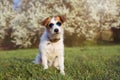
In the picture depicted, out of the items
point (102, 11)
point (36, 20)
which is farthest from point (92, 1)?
point (36, 20)

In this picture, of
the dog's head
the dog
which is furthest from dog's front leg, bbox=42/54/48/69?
the dog's head

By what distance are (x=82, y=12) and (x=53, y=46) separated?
883 centimetres

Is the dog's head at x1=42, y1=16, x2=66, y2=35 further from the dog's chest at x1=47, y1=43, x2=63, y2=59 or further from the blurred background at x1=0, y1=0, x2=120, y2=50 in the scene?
the blurred background at x1=0, y1=0, x2=120, y2=50

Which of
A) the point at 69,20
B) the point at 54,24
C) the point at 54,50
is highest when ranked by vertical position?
the point at 54,24

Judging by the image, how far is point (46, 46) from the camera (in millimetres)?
5590

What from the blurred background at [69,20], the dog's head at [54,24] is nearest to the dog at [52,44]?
the dog's head at [54,24]

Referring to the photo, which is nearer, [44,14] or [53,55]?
[53,55]

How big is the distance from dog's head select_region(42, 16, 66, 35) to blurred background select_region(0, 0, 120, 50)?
25.9ft

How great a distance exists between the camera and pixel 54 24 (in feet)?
18.2

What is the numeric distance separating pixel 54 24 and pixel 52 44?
336 mm

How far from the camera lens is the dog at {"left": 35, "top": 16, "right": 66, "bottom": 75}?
5574 mm

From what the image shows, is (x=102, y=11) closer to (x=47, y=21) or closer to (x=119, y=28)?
(x=119, y=28)

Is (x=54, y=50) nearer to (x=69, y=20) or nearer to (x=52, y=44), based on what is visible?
(x=52, y=44)

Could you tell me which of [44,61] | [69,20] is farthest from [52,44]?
[69,20]
